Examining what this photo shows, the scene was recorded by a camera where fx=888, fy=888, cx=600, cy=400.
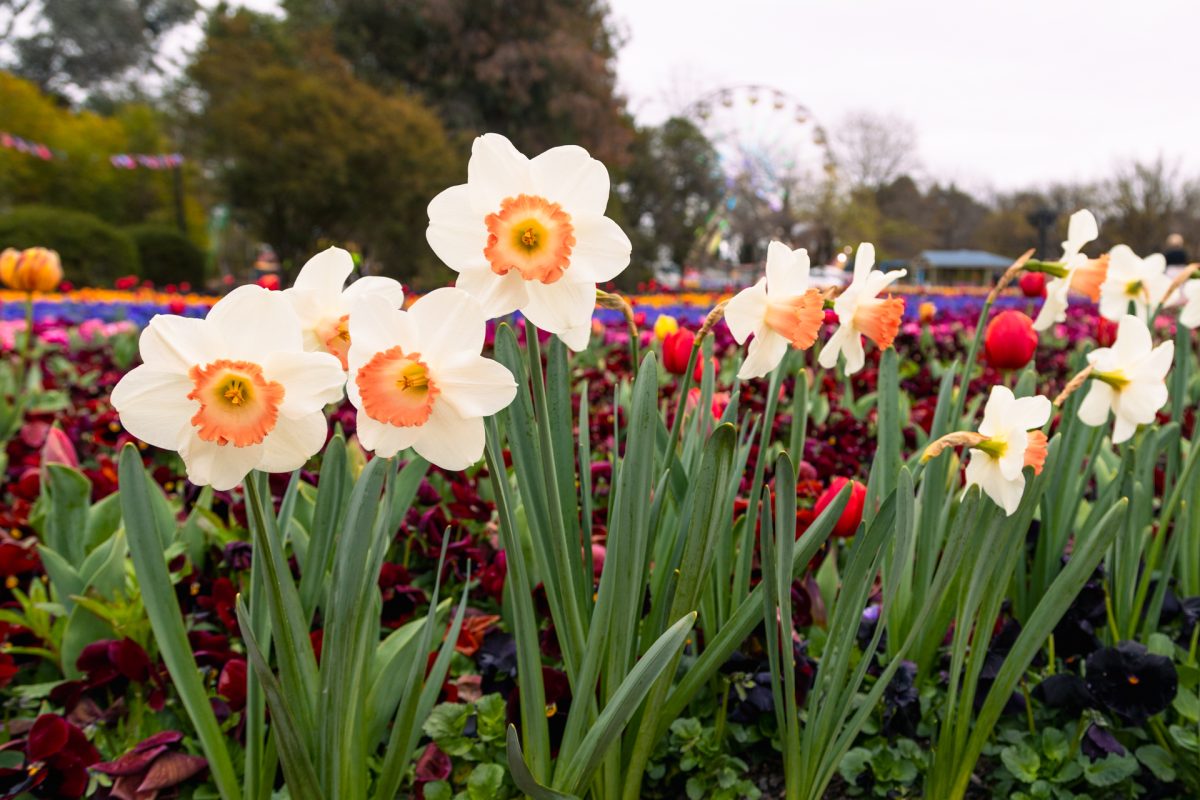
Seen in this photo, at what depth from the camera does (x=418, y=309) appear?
663 mm

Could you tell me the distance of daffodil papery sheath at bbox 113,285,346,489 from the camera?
2.13 feet

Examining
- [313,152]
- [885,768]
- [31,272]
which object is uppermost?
[313,152]

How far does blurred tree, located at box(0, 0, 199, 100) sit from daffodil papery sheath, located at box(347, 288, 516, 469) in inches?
1253

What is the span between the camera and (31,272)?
309 cm

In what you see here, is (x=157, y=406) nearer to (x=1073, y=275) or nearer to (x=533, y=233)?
(x=533, y=233)

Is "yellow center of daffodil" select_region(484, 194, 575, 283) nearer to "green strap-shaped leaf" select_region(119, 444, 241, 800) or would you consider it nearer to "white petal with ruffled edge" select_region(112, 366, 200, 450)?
"white petal with ruffled edge" select_region(112, 366, 200, 450)

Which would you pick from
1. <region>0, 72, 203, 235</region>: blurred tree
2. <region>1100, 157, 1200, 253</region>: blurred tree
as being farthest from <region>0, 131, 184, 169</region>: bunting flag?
<region>1100, 157, 1200, 253</region>: blurred tree

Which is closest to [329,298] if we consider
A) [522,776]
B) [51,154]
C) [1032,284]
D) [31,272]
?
[522,776]

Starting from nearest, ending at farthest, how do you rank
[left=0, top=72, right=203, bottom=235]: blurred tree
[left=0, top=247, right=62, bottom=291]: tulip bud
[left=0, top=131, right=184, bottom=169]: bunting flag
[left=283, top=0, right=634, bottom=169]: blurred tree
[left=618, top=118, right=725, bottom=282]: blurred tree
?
[left=0, top=247, right=62, bottom=291]: tulip bud → [left=0, top=131, right=184, bottom=169]: bunting flag → [left=0, top=72, right=203, bottom=235]: blurred tree → [left=283, top=0, right=634, bottom=169]: blurred tree → [left=618, top=118, right=725, bottom=282]: blurred tree

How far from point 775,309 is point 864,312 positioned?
149mm

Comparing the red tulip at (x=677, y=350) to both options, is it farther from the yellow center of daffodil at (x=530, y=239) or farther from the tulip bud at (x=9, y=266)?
the tulip bud at (x=9, y=266)

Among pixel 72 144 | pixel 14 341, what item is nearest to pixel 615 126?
pixel 72 144

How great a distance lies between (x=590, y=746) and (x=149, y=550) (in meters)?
0.48

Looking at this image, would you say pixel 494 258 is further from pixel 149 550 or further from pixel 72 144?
pixel 72 144
